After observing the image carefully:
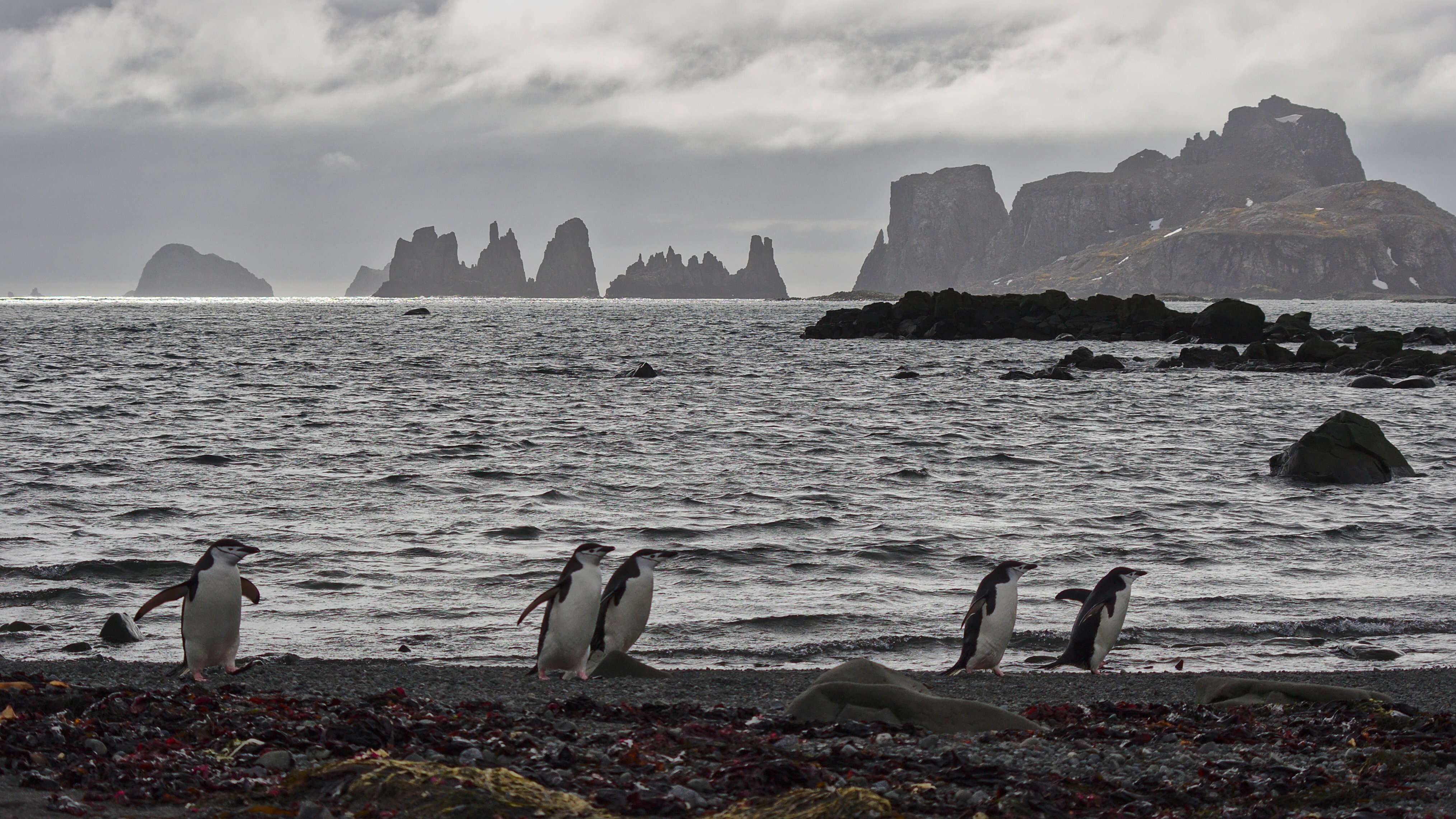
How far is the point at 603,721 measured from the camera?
770 cm

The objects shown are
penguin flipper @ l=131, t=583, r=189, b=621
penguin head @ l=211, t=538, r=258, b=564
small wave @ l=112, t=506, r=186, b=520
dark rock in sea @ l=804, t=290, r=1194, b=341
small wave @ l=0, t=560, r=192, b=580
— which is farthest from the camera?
dark rock in sea @ l=804, t=290, r=1194, b=341

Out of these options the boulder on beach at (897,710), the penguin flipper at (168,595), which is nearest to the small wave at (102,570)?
the penguin flipper at (168,595)

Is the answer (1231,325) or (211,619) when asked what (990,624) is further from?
(1231,325)

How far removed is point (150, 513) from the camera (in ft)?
56.7

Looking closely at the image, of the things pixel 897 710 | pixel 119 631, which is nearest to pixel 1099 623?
pixel 897 710

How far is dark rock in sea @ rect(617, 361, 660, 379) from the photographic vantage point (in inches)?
1905

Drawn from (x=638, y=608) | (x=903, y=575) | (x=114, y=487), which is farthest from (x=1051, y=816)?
(x=114, y=487)

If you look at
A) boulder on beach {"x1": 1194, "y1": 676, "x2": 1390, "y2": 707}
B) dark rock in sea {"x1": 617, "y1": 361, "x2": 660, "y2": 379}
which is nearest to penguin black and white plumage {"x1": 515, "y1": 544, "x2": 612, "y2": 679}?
boulder on beach {"x1": 1194, "y1": 676, "x2": 1390, "y2": 707}

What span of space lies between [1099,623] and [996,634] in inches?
40.1

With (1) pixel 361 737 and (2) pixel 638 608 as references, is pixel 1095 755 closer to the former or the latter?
(1) pixel 361 737

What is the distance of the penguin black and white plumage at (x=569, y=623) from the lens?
31.7 feet

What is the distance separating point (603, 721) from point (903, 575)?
23.3 ft

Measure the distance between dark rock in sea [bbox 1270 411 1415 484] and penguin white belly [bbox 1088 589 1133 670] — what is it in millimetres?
12709

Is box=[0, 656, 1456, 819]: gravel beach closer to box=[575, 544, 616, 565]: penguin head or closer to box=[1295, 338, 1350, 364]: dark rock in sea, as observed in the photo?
box=[575, 544, 616, 565]: penguin head
